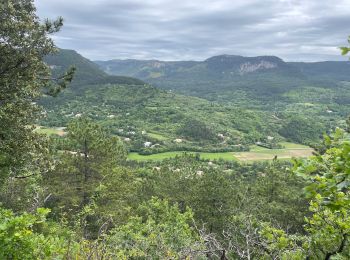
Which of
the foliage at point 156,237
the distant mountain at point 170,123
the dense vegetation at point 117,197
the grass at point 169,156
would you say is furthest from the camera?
the distant mountain at point 170,123

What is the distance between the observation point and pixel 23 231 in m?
5.89

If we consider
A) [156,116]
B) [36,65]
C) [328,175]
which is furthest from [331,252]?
[156,116]

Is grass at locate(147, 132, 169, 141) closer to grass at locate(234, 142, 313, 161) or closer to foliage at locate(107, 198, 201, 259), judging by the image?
grass at locate(234, 142, 313, 161)

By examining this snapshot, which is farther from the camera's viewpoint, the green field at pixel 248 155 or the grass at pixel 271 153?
the grass at pixel 271 153

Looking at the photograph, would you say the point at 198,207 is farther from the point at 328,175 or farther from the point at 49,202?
the point at 328,175

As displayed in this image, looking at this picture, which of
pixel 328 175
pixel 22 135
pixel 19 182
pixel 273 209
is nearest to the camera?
pixel 328 175

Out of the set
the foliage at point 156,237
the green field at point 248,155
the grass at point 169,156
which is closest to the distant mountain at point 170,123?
the grass at point 169,156

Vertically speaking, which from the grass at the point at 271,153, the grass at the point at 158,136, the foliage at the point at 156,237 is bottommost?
the grass at the point at 271,153

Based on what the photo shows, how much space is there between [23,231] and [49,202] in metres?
23.9

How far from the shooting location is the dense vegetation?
5887 mm

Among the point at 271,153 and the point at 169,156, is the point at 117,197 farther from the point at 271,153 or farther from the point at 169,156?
the point at 271,153

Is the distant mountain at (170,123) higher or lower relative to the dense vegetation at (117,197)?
lower

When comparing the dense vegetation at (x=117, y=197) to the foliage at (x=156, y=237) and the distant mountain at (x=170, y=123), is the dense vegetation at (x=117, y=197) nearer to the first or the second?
the foliage at (x=156, y=237)

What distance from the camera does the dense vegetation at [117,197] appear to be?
19.3 ft
